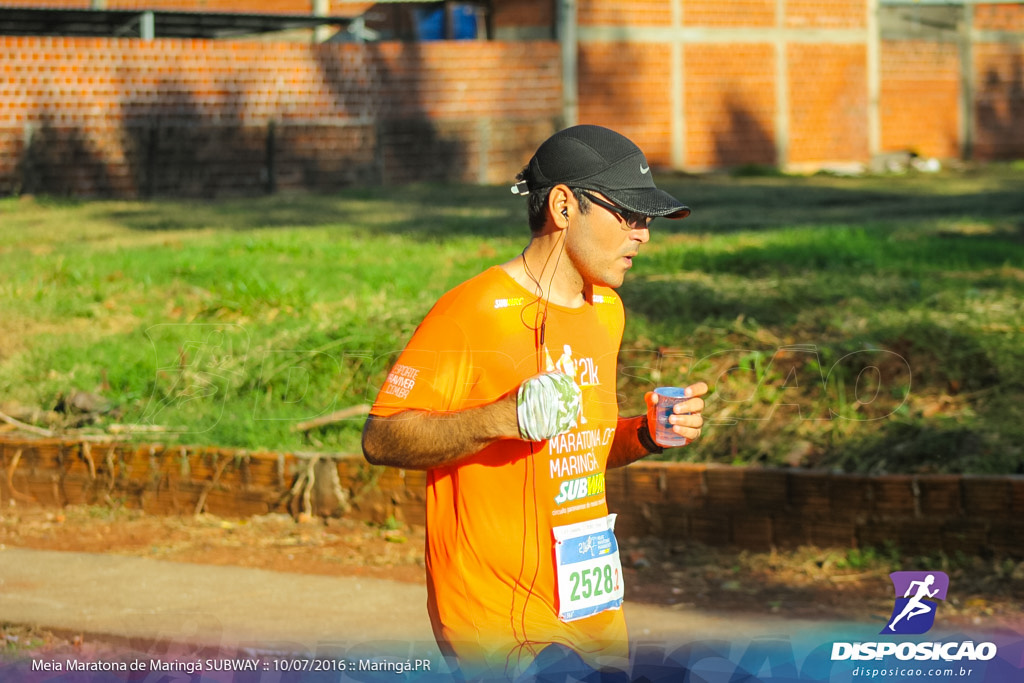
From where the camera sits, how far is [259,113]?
21656 mm

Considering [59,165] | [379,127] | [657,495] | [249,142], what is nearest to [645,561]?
[657,495]

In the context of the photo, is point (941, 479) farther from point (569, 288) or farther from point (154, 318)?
point (154, 318)

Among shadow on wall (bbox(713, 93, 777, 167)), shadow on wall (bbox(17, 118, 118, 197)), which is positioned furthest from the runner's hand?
shadow on wall (bbox(713, 93, 777, 167))

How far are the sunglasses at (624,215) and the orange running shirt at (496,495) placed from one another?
281 millimetres

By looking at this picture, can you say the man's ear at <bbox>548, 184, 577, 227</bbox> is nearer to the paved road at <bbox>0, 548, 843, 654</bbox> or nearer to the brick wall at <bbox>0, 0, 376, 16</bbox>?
the paved road at <bbox>0, 548, 843, 654</bbox>

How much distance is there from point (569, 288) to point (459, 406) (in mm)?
467

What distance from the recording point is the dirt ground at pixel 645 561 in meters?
5.79

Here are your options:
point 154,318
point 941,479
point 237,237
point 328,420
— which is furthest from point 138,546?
point 237,237

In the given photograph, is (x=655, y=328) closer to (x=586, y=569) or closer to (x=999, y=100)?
(x=586, y=569)

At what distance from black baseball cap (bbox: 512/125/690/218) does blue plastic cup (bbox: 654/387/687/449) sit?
1.50ft

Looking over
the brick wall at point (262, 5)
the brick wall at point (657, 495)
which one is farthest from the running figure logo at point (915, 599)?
the brick wall at point (262, 5)

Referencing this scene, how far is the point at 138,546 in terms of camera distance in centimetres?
685

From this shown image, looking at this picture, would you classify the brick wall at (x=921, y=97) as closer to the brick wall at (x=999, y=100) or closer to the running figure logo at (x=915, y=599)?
the brick wall at (x=999, y=100)

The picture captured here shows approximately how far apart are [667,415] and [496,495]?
501mm
